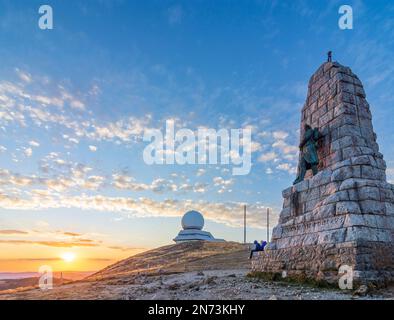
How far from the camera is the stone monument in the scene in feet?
30.5

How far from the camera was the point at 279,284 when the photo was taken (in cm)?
1072

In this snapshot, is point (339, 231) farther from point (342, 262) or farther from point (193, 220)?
point (193, 220)

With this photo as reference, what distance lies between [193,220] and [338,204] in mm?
42759

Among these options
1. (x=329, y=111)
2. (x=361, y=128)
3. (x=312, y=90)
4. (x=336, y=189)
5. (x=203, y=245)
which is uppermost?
(x=312, y=90)

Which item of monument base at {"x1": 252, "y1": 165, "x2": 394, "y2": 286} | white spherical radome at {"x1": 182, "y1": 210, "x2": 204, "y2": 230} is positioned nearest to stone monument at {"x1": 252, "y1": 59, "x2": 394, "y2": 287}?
monument base at {"x1": 252, "y1": 165, "x2": 394, "y2": 286}

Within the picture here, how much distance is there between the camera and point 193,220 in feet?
171

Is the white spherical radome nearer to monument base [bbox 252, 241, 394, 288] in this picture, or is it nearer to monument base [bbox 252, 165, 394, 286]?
monument base [bbox 252, 165, 394, 286]

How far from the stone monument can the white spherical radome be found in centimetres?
3849

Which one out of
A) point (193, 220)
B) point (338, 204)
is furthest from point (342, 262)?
point (193, 220)
